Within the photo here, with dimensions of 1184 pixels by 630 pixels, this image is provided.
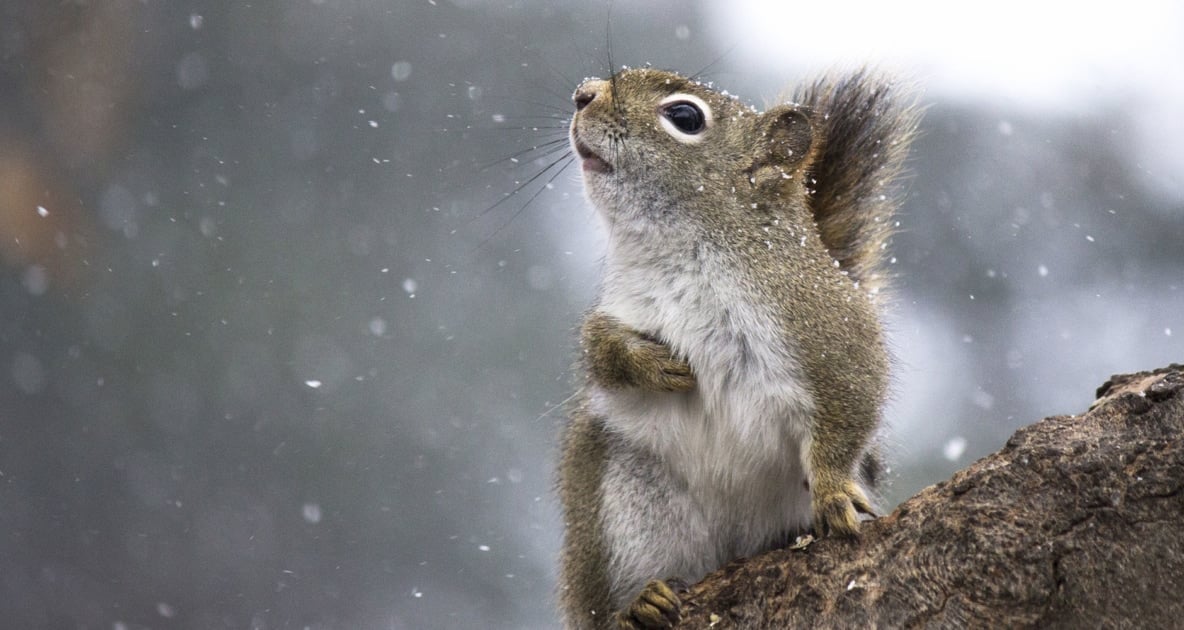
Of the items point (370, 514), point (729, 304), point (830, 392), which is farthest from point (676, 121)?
point (370, 514)

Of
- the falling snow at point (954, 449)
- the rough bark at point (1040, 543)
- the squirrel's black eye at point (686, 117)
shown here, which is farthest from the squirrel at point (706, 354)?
the falling snow at point (954, 449)

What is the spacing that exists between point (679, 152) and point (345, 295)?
3.25m

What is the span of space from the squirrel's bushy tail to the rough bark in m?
0.81

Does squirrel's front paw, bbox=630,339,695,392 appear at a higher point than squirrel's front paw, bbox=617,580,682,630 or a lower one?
higher

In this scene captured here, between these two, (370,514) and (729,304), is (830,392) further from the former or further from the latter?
(370,514)

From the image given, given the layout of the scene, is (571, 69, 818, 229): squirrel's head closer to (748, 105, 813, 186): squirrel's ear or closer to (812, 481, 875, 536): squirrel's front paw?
(748, 105, 813, 186): squirrel's ear

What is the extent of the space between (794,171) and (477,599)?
3613mm

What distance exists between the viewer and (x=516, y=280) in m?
5.90

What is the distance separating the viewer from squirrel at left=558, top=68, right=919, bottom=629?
7.59ft

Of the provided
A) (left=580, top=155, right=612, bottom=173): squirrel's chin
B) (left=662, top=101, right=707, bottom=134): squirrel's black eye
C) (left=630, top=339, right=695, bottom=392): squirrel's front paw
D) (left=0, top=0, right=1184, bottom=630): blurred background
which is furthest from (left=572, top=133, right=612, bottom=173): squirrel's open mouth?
(left=0, top=0, right=1184, bottom=630): blurred background

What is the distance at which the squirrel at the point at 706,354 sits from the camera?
91.1 inches

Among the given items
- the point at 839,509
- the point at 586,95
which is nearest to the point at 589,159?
the point at 586,95

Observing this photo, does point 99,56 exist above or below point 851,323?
above

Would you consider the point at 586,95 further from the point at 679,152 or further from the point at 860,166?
the point at 860,166
